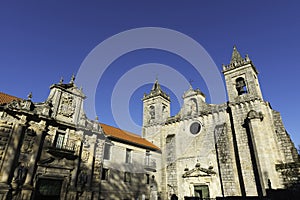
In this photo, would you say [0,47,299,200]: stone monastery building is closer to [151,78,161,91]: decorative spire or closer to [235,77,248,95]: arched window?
[235,77,248,95]: arched window

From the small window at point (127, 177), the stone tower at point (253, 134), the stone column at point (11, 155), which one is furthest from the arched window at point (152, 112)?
the stone column at point (11, 155)

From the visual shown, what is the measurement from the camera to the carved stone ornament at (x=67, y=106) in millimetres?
15508

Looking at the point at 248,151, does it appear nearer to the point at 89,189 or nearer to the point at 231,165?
the point at 231,165

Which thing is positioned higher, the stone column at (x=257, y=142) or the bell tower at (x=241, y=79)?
the bell tower at (x=241, y=79)

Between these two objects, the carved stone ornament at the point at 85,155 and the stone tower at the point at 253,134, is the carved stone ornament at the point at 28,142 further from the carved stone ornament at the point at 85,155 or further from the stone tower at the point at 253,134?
the stone tower at the point at 253,134

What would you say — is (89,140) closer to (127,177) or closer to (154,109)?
(127,177)

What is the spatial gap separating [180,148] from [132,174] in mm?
6211

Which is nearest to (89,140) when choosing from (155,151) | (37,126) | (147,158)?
(37,126)

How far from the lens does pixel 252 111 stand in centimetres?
1677

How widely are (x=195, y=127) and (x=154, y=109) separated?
6.90 m

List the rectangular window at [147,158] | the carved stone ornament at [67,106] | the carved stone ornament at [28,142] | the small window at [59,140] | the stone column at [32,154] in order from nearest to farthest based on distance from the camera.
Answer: the stone column at [32,154]
the carved stone ornament at [28,142]
the small window at [59,140]
the carved stone ornament at [67,106]
the rectangular window at [147,158]

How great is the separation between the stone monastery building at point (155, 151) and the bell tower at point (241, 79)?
3.9 inches

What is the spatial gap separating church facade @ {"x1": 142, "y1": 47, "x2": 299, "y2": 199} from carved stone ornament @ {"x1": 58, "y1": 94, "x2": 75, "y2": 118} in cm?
1156

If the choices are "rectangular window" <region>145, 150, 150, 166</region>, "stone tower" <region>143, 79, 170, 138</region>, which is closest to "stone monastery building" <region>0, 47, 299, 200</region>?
"rectangular window" <region>145, 150, 150, 166</region>
